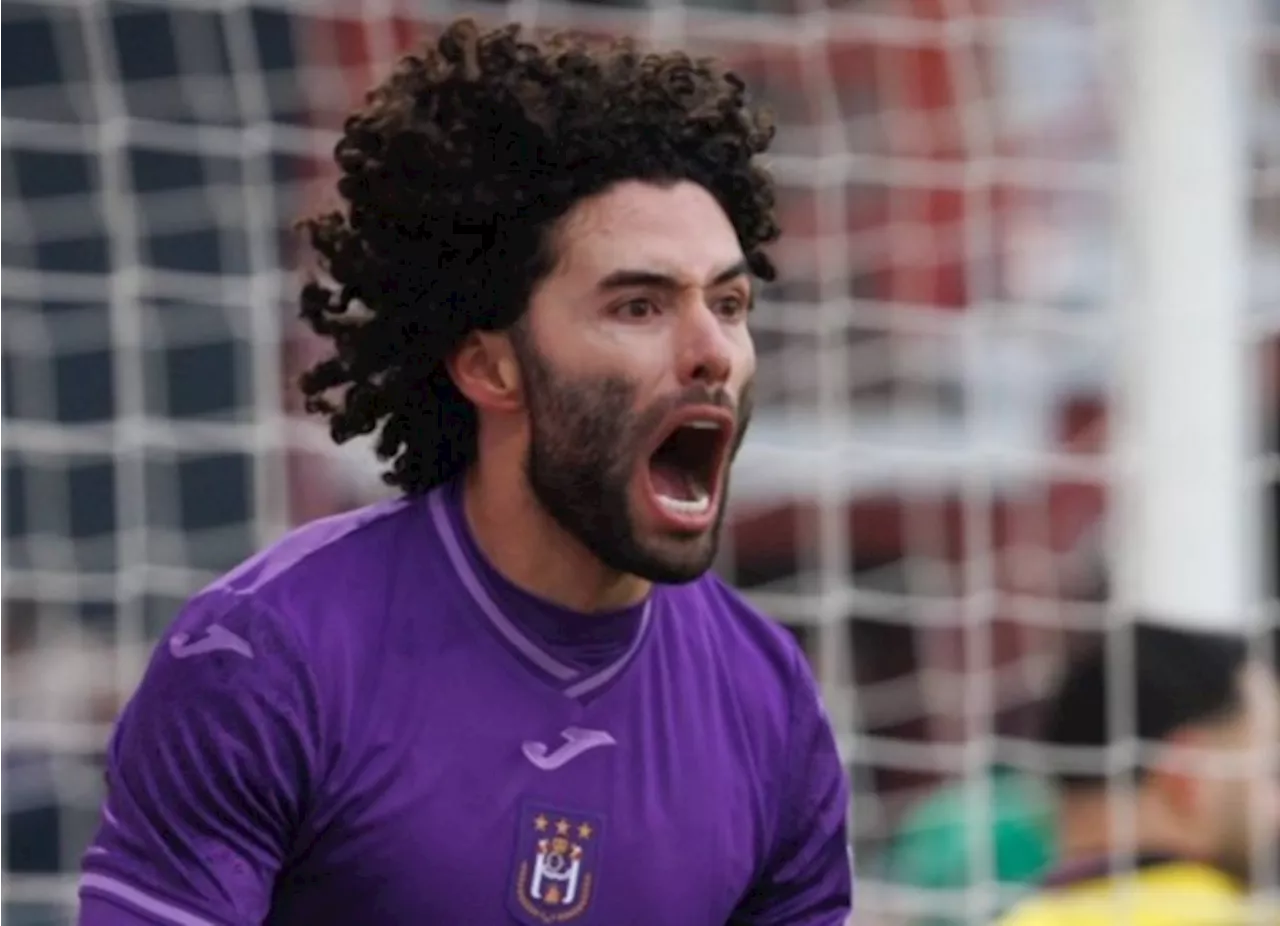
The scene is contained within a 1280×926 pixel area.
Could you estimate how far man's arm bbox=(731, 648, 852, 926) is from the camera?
2561 mm

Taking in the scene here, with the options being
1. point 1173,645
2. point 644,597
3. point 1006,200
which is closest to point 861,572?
point 1006,200

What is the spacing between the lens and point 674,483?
2.43 m

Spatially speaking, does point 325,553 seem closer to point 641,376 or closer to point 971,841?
point 641,376

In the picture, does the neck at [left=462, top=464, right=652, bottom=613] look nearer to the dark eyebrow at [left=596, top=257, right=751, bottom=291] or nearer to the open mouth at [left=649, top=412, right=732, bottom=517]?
the open mouth at [left=649, top=412, right=732, bottom=517]

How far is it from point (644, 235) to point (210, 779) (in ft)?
1.85

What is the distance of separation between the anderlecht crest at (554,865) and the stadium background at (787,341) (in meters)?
2.28

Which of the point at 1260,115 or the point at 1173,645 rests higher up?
the point at 1260,115

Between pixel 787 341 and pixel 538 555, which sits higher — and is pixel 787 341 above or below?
above

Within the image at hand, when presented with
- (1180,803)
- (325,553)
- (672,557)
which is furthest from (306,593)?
(1180,803)

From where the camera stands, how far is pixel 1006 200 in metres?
5.94

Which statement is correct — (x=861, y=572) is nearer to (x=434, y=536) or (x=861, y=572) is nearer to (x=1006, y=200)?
(x=1006, y=200)

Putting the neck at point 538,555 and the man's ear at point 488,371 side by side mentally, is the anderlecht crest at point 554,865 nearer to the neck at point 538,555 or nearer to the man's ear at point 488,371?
the neck at point 538,555

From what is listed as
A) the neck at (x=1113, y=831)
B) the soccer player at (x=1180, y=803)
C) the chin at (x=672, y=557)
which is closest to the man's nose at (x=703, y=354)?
the chin at (x=672, y=557)

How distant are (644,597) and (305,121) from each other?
3.29 metres
